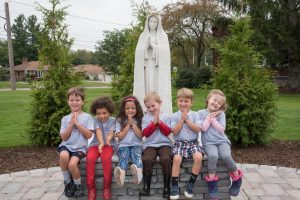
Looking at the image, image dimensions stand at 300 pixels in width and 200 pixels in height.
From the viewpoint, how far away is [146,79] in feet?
18.2

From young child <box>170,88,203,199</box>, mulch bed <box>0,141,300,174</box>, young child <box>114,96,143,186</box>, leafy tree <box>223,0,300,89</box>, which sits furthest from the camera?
leafy tree <box>223,0,300,89</box>

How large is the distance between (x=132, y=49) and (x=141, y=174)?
5.59 meters

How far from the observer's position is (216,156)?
4309 millimetres

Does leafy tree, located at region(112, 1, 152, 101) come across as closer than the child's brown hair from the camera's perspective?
No

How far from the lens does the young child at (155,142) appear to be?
431cm

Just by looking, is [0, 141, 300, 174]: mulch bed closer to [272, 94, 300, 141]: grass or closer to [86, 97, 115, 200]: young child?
[272, 94, 300, 141]: grass

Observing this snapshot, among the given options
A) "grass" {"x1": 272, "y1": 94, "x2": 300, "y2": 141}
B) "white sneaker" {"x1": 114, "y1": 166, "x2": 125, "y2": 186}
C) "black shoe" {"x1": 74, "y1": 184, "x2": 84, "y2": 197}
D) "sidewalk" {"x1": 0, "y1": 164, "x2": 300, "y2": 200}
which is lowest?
"sidewalk" {"x1": 0, "y1": 164, "x2": 300, "y2": 200}

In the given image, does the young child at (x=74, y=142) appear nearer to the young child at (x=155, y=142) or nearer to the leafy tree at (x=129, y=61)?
the young child at (x=155, y=142)

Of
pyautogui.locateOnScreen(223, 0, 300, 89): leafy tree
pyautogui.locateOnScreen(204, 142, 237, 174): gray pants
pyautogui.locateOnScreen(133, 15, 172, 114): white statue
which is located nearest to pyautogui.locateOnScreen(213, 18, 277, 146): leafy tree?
pyautogui.locateOnScreen(133, 15, 172, 114): white statue

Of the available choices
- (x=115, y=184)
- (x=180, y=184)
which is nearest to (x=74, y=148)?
(x=115, y=184)

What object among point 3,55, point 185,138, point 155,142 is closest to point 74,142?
point 155,142

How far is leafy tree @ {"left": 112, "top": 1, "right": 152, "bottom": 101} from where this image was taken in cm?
913

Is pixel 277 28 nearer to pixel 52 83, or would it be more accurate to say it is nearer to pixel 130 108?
pixel 52 83

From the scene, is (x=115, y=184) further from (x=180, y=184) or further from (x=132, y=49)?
(x=132, y=49)
